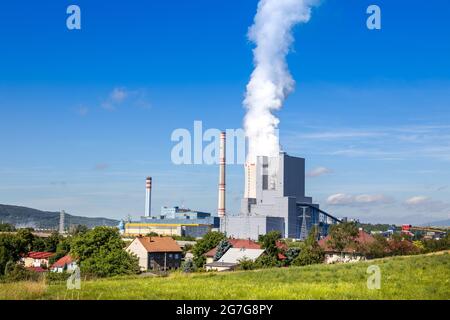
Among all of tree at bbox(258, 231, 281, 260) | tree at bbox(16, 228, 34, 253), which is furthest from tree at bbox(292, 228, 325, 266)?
tree at bbox(16, 228, 34, 253)

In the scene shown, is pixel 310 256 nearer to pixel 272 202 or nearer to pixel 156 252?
pixel 156 252

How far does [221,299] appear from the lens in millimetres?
14164

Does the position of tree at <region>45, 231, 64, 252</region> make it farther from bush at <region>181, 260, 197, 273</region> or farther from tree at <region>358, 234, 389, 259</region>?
tree at <region>358, 234, 389, 259</region>

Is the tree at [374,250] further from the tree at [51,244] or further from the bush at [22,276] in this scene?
the tree at [51,244]

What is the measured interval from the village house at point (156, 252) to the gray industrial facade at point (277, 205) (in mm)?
49237

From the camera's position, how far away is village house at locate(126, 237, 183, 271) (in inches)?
3069

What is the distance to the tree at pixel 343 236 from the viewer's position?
55.3 m

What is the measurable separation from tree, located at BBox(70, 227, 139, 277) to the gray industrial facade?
81.0 meters

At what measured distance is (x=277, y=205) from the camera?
135m

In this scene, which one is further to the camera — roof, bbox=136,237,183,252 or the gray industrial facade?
the gray industrial facade

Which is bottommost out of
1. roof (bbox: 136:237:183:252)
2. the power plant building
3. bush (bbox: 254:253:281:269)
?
bush (bbox: 254:253:281:269)
